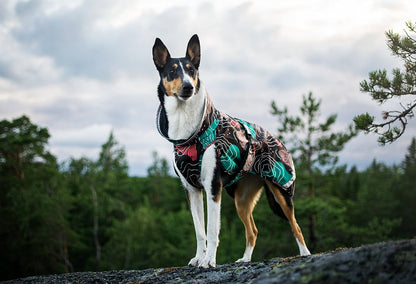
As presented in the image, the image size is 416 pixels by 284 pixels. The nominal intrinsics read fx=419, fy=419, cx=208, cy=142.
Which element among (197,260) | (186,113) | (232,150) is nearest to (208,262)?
(197,260)

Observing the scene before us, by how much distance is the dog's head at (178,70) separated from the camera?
630 centimetres

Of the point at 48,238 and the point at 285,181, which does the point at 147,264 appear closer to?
the point at 48,238

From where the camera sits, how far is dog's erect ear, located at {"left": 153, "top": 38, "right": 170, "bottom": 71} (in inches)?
261

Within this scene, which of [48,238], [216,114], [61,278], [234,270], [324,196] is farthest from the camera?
[48,238]

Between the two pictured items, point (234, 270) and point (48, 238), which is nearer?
point (234, 270)

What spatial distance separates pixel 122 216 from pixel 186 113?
38.6 metres

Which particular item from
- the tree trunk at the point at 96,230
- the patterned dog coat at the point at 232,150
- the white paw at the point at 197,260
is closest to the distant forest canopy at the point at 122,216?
the tree trunk at the point at 96,230

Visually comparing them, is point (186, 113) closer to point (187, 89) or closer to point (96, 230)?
point (187, 89)

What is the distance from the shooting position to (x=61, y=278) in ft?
27.4

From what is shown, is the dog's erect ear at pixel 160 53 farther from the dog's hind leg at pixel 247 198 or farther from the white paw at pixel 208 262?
the white paw at pixel 208 262

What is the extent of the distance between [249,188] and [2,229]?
2779cm

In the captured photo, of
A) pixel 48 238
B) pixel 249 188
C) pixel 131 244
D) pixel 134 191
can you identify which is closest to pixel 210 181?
pixel 249 188

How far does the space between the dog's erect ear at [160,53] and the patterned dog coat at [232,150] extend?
2.48 ft

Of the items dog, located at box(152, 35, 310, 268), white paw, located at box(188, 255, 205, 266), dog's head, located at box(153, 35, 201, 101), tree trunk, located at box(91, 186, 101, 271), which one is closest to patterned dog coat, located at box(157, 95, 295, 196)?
dog, located at box(152, 35, 310, 268)
